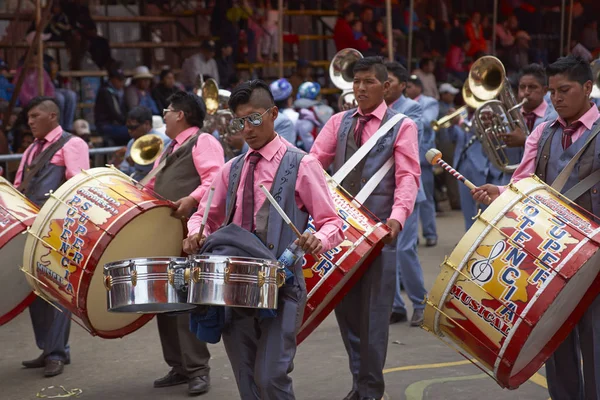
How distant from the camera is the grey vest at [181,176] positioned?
20.0ft

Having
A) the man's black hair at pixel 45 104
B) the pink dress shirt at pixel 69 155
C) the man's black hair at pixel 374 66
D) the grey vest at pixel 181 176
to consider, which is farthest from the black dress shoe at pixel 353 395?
the man's black hair at pixel 45 104

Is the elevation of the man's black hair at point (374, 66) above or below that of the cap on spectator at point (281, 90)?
above

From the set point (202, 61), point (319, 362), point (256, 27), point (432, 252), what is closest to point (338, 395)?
point (319, 362)

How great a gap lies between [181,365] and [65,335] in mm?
982

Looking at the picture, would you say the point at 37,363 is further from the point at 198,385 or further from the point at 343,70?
the point at 343,70

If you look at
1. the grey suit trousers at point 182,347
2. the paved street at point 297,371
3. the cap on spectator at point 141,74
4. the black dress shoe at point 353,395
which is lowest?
the paved street at point 297,371

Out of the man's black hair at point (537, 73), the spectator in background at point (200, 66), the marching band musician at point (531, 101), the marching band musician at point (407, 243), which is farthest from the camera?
the spectator in background at point (200, 66)

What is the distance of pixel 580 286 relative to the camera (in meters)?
4.57

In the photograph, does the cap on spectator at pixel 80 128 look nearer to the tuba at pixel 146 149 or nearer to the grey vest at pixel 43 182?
the tuba at pixel 146 149

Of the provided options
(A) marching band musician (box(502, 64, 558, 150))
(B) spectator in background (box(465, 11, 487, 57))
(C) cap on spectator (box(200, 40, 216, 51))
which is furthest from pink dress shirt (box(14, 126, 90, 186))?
(B) spectator in background (box(465, 11, 487, 57))

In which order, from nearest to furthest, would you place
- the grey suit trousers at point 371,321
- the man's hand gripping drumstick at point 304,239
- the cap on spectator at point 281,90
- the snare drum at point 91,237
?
the man's hand gripping drumstick at point 304,239, the snare drum at point 91,237, the grey suit trousers at point 371,321, the cap on spectator at point 281,90

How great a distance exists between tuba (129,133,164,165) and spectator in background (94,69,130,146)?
200 inches

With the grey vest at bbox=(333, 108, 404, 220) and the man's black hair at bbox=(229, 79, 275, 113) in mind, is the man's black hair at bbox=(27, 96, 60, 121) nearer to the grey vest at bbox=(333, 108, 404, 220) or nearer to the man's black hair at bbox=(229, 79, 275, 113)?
the grey vest at bbox=(333, 108, 404, 220)

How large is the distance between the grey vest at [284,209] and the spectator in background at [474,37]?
14037mm
